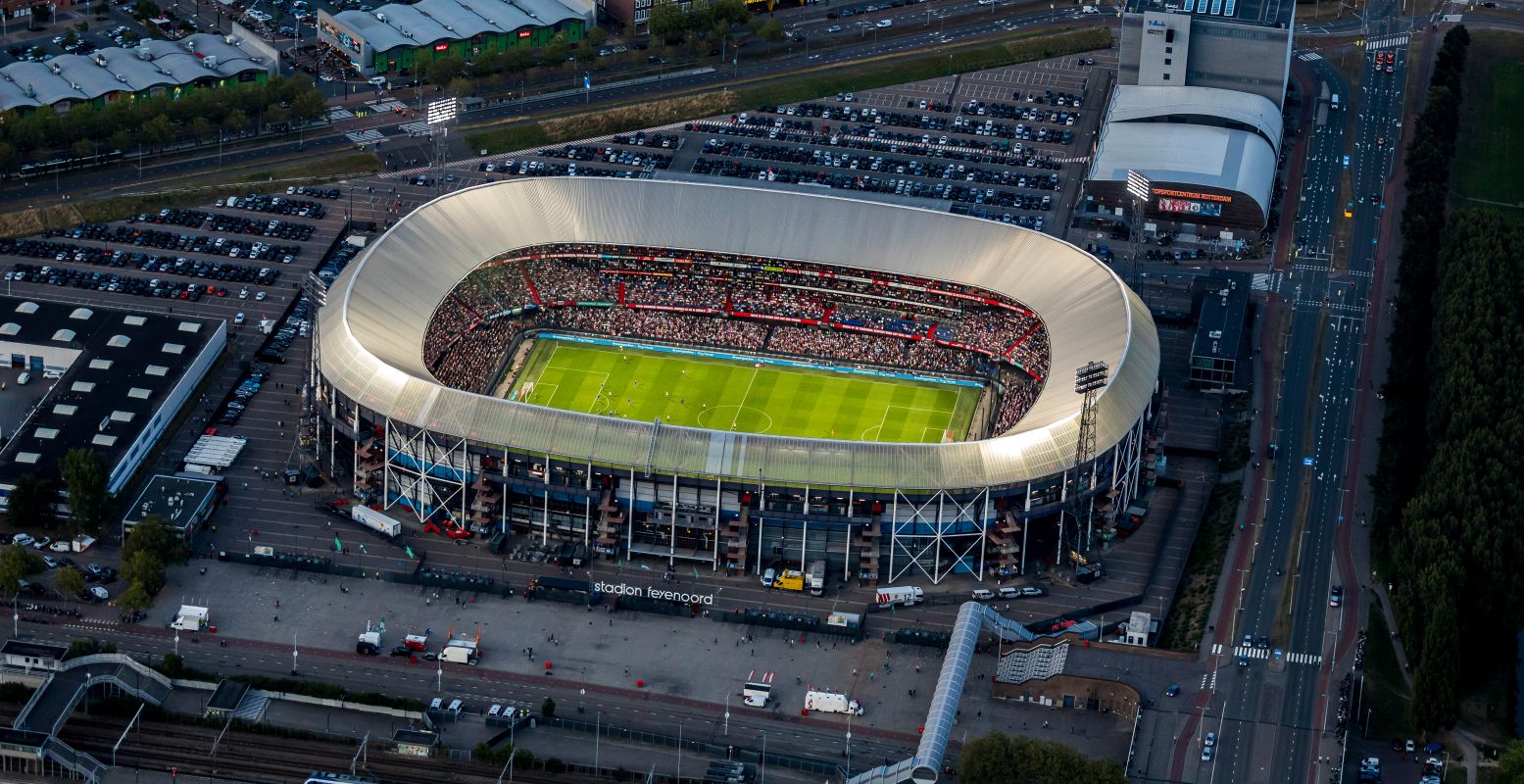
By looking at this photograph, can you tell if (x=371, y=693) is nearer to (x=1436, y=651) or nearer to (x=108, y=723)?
(x=108, y=723)

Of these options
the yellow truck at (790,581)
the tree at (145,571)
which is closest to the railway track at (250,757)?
the tree at (145,571)

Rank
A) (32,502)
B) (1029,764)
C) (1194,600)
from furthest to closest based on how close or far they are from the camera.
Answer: (32,502) → (1194,600) → (1029,764)

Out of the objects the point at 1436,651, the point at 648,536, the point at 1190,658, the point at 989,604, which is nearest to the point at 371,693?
the point at 648,536

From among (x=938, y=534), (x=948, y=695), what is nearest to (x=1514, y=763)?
(x=948, y=695)

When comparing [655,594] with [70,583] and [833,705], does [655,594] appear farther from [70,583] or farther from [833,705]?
[70,583]

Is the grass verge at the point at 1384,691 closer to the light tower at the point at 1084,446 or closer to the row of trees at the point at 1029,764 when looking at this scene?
the row of trees at the point at 1029,764

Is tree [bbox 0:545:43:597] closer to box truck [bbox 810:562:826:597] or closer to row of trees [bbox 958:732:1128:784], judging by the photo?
box truck [bbox 810:562:826:597]
